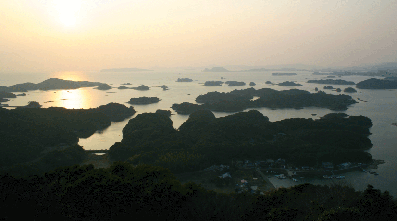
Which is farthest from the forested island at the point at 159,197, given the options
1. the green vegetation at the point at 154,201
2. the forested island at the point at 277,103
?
the forested island at the point at 277,103

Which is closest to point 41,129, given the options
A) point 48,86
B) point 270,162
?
point 270,162

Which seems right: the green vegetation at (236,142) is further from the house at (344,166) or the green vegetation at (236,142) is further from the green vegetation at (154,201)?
the green vegetation at (154,201)

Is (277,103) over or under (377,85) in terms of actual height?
under

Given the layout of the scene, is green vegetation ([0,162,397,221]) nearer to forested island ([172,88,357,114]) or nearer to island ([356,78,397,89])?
forested island ([172,88,357,114])

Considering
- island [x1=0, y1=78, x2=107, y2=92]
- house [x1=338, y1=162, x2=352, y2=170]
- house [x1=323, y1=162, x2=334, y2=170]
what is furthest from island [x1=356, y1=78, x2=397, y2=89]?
island [x1=0, y1=78, x2=107, y2=92]

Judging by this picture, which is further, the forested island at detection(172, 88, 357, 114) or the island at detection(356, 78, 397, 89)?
the island at detection(356, 78, 397, 89)

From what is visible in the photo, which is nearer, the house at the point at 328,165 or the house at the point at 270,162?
the house at the point at 328,165

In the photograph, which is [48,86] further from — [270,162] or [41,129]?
[270,162]

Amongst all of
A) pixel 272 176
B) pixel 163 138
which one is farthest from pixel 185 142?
pixel 272 176
